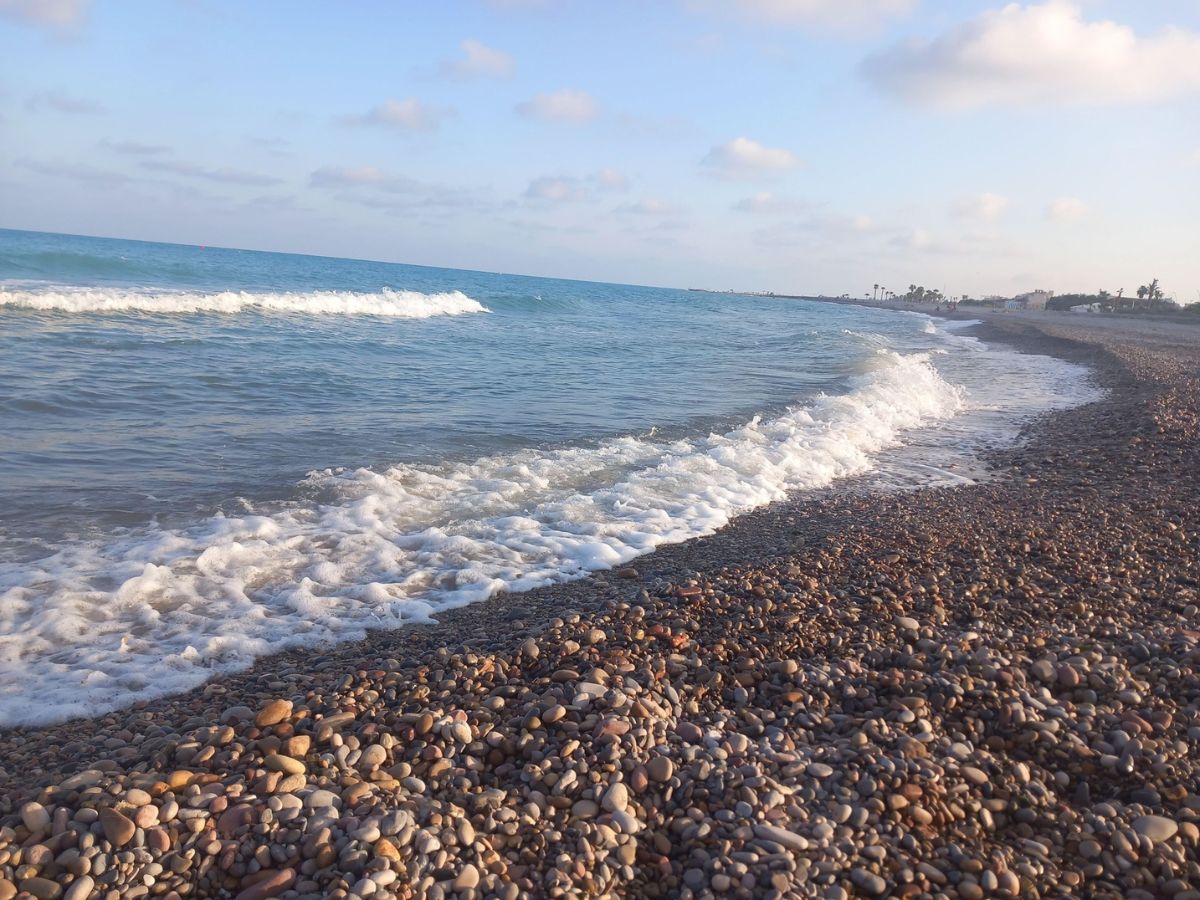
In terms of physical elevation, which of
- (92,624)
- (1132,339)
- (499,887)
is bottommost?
(92,624)

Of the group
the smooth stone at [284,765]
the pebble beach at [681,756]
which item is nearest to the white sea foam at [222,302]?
the pebble beach at [681,756]

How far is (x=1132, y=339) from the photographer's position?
106 feet

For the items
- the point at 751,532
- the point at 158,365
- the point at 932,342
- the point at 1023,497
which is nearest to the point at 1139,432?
the point at 1023,497

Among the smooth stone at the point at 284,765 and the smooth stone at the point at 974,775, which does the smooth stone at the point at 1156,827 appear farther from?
the smooth stone at the point at 284,765

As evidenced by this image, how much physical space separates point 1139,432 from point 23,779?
43.1 feet

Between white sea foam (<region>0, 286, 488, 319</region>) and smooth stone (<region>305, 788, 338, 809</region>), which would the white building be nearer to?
white sea foam (<region>0, 286, 488, 319</region>)

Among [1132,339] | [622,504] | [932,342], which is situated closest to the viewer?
[622,504]

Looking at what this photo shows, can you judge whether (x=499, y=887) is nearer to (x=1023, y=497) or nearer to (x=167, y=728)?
(x=167, y=728)

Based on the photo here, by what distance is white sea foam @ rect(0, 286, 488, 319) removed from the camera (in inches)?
877

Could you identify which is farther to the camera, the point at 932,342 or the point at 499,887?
the point at 932,342

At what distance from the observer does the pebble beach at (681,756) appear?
2447 mm

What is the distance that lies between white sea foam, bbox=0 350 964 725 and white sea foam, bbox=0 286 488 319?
20166 mm

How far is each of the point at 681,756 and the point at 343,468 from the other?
655 centimetres

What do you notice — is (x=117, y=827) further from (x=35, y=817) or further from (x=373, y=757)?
(x=373, y=757)
